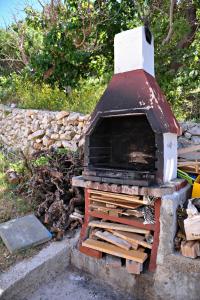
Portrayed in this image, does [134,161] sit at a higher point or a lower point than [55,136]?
lower

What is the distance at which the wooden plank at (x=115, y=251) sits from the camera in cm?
270

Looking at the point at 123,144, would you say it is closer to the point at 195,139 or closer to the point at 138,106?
the point at 138,106

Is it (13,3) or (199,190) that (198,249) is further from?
(13,3)

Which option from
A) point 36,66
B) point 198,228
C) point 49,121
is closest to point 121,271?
A: point 198,228

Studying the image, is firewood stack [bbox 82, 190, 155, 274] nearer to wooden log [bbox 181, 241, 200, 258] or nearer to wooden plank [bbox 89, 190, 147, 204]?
wooden plank [bbox 89, 190, 147, 204]

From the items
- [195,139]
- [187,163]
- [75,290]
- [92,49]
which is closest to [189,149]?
[187,163]

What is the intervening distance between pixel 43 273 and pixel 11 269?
1.25 ft

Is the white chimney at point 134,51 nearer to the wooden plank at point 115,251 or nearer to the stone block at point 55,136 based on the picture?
the wooden plank at point 115,251

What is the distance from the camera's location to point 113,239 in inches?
116

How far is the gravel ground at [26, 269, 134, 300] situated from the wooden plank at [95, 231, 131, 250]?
21.9 inches

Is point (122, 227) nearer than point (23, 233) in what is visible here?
Yes

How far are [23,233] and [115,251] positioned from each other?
1270 millimetres

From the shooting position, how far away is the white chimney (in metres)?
3.10

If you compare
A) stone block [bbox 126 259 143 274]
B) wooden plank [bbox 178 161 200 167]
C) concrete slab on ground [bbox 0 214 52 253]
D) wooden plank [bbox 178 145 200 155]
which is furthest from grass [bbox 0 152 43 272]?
wooden plank [bbox 178 145 200 155]
